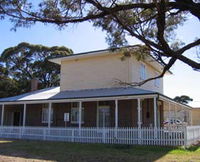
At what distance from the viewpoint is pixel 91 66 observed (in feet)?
81.7

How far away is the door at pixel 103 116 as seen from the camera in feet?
74.6

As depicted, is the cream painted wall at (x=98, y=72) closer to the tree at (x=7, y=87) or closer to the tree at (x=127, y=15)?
the tree at (x=127, y=15)

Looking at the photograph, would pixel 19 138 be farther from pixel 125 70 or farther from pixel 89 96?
pixel 125 70

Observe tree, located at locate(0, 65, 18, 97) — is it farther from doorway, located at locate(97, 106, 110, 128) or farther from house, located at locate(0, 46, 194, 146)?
doorway, located at locate(97, 106, 110, 128)

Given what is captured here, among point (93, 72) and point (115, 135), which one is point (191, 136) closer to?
point (115, 135)

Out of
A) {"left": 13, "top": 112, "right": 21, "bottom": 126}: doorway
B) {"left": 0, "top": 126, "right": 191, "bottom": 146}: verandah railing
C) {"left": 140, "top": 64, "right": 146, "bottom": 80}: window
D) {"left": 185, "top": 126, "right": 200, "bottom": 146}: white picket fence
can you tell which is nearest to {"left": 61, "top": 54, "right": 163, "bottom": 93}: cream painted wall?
{"left": 140, "top": 64, "right": 146, "bottom": 80}: window

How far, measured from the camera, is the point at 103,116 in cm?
2305

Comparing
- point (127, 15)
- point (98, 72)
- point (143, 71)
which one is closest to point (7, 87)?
point (98, 72)

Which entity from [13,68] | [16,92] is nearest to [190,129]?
[16,92]

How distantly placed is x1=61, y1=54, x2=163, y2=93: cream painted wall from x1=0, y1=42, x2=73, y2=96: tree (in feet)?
67.9

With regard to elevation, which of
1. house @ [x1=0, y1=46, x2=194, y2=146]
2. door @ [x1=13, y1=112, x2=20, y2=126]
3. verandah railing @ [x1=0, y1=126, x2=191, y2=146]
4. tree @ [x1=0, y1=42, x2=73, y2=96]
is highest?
tree @ [x1=0, y1=42, x2=73, y2=96]

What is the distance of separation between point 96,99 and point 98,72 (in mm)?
4333

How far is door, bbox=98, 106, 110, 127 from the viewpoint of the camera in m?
22.8

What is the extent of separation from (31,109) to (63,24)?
19.7 m
